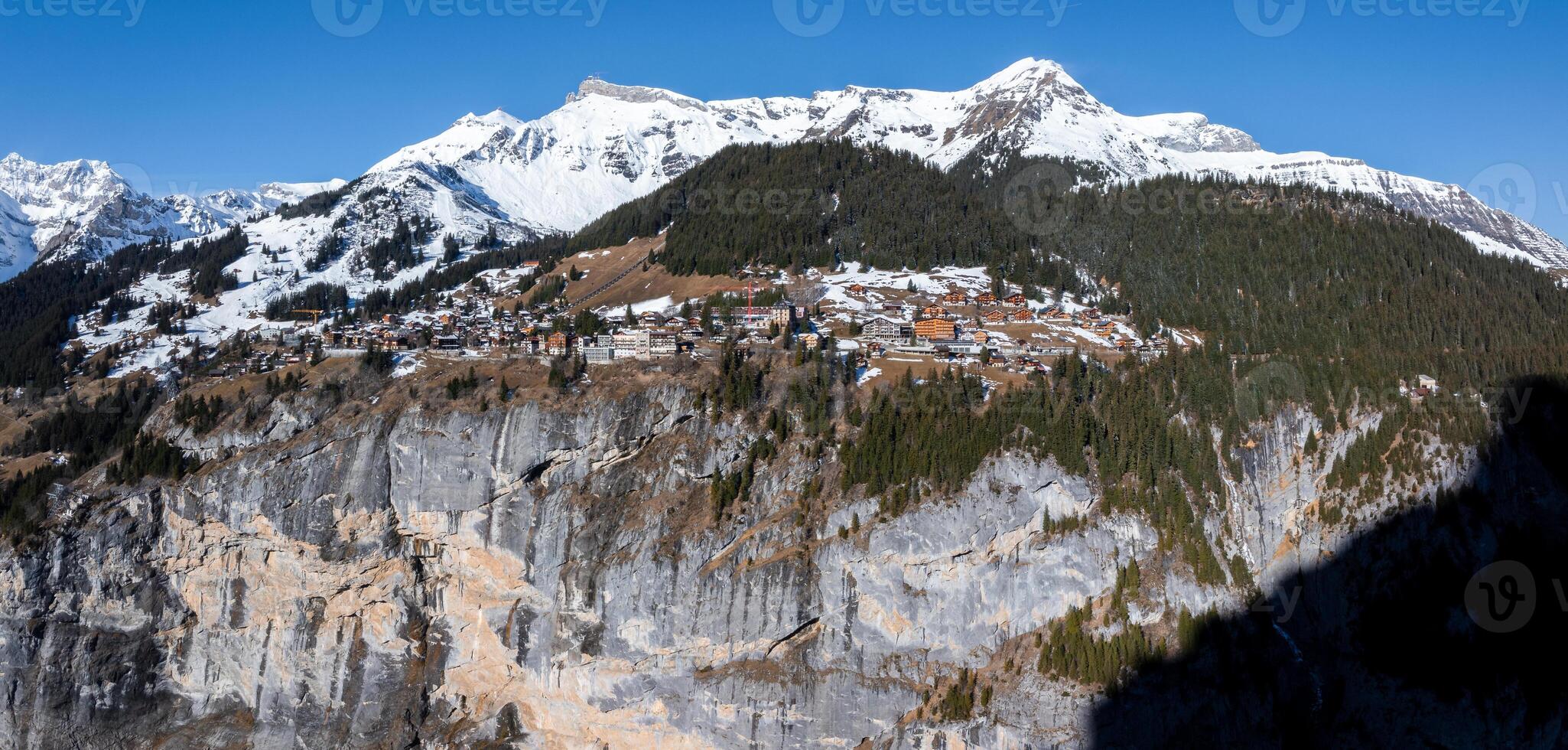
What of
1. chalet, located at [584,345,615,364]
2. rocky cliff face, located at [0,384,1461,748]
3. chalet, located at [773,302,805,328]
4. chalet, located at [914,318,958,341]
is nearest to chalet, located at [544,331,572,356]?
chalet, located at [584,345,615,364]

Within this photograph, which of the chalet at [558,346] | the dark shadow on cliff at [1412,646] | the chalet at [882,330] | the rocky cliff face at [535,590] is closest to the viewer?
the dark shadow on cliff at [1412,646]

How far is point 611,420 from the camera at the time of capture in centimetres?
7812

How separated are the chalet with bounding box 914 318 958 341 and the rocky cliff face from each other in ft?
Answer: 79.7

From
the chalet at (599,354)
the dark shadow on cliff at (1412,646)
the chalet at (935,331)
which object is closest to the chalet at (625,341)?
the chalet at (599,354)

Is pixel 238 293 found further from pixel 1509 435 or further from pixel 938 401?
pixel 1509 435

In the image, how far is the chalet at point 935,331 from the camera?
3691 inches

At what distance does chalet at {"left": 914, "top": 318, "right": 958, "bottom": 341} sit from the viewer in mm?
93750

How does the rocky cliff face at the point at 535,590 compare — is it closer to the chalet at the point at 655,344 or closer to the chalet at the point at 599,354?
the chalet at the point at 655,344

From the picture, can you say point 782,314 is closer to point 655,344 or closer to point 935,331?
point 935,331

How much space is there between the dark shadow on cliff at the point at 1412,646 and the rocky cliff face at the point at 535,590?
429cm

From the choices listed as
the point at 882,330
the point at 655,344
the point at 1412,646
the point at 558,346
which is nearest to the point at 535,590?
the point at 655,344

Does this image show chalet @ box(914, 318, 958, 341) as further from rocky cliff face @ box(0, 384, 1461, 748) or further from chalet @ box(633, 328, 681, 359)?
rocky cliff face @ box(0, 384, 1461, 748)

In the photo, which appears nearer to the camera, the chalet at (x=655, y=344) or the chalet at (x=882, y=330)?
the chalet at (x=655, y=344)

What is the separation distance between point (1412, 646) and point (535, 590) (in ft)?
194
